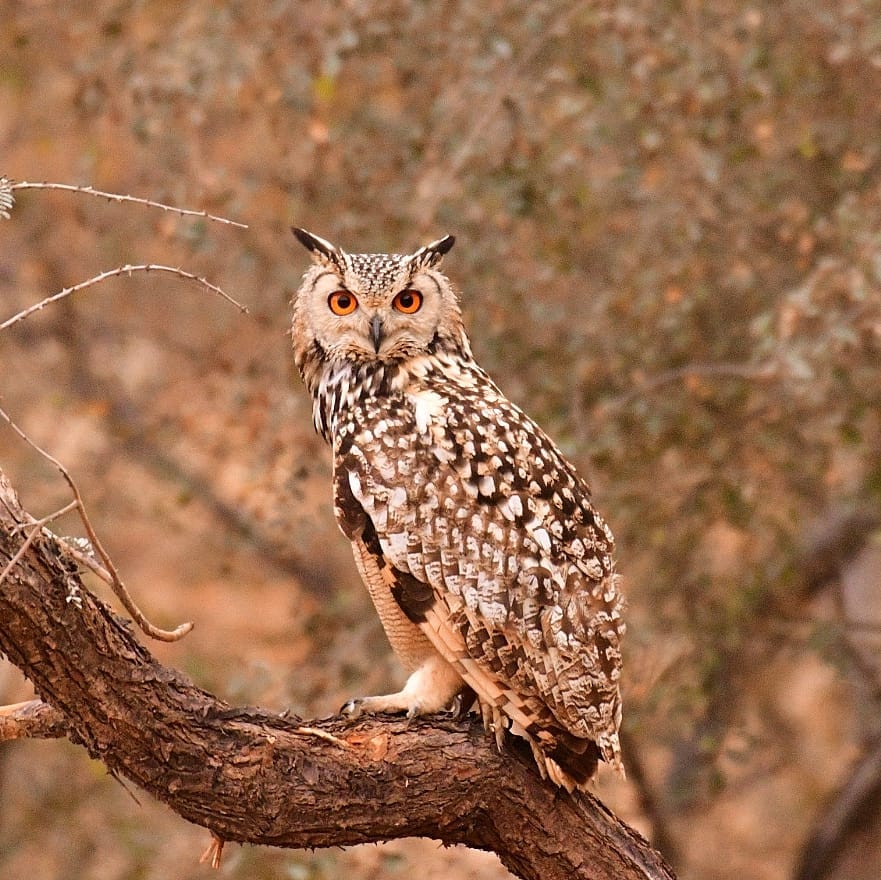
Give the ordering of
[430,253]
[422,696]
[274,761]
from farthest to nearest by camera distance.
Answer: [430,253]
[422,696]
[274,761]

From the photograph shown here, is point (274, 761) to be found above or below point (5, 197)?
below

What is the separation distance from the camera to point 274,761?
9.26 ft

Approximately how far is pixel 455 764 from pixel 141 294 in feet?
16.2

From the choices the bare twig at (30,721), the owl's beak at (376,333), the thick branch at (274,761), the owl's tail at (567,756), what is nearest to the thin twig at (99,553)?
the thick branch at (274,761)

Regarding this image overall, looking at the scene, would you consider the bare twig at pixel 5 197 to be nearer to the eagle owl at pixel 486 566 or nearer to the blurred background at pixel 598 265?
the eagle owl at pixel 486 566

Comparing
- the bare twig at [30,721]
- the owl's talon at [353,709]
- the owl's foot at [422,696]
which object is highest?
the owl's foot at [422,696]

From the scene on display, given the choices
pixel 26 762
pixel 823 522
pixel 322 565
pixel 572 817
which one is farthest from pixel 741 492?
pixel 26 762

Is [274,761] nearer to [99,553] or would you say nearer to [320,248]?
[99,553]

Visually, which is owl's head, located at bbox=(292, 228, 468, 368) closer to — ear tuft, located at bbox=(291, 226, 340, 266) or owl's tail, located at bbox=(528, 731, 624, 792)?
ear tuft, located at bbox=(291, 226, 340, 266)

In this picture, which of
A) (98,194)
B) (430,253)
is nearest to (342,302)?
(430,253)

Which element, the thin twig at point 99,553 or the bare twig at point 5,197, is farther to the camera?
the bare twig at point 5,197

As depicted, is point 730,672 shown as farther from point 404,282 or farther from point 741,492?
point 404,282

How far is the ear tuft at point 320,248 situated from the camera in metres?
3.73

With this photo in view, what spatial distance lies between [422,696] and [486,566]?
0.34 meters
